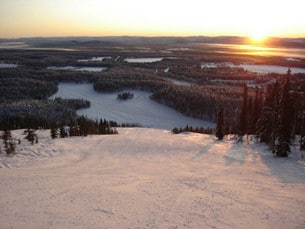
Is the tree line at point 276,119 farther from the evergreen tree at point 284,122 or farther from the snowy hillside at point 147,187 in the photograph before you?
the snowy hillside at point 147,187

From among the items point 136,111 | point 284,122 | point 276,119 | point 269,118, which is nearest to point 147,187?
point 284,122

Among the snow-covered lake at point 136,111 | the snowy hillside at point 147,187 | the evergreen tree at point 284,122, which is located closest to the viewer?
the snowy hillside at point 147,187

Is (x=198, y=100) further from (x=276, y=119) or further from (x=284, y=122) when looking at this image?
(x=284, y=122)

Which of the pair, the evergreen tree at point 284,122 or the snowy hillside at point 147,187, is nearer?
the snowy hillside at point 147,187

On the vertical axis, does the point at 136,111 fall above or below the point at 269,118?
below

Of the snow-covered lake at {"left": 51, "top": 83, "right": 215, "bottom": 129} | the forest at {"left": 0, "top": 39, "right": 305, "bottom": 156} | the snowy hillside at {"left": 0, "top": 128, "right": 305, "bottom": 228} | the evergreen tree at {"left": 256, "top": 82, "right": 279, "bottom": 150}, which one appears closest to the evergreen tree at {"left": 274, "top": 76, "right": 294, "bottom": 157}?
the forest at {"left": 0, "top": 39, "right": 305, "bottom": 156}

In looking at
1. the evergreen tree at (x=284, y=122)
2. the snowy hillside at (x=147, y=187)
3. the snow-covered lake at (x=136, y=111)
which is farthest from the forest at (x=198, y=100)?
the snowy hillside at (x=147, y=187)
